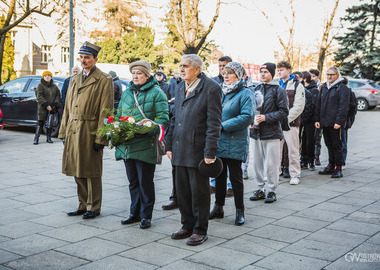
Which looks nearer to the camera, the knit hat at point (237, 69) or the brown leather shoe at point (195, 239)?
the brown leather shoe at point (195, 239)

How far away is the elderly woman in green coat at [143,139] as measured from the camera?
5.66m

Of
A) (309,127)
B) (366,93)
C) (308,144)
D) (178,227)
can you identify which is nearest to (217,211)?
(178,227)

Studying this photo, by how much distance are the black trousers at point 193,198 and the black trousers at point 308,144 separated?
5385mm

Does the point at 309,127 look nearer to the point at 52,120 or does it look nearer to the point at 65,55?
the point at 52,120

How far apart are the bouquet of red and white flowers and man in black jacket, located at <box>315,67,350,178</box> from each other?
4.80m

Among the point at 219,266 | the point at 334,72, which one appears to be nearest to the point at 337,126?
the point at 334,72

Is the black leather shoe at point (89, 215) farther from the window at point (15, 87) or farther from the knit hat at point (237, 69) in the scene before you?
the window at point (15, 87)

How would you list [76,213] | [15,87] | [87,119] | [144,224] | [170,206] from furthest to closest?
[15,87], [170,206], [76,213], [87,119], [144,224]

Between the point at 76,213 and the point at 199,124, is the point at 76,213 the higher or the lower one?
the lower one

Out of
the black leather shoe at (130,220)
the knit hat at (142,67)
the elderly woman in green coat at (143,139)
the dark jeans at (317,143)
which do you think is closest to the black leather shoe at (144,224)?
the elderly woman in green coat at (143,139)

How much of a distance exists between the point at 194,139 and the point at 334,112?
5.02 m

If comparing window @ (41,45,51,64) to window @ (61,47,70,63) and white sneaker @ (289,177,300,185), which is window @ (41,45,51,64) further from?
white sneaker @ (289,177,300,185)

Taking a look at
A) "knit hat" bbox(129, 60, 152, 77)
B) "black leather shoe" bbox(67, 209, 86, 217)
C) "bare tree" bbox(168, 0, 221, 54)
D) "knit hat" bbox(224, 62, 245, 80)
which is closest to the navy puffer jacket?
"knit hat" bbox(224, 62, 245, 80)

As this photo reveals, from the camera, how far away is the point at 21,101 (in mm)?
15148
